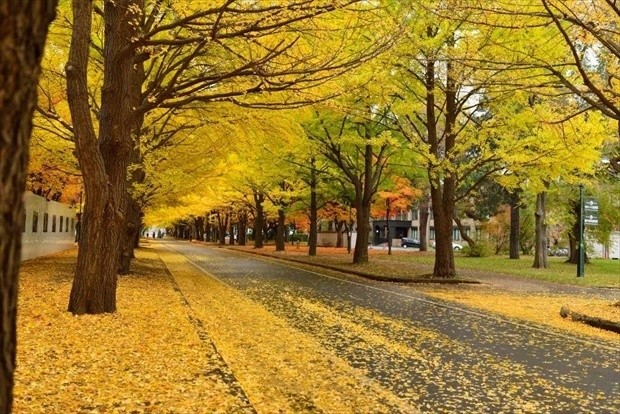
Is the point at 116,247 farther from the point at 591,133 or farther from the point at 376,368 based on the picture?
the point at 591,133

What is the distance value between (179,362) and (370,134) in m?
22.4

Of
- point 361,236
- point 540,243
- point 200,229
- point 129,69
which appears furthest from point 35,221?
point 200,229

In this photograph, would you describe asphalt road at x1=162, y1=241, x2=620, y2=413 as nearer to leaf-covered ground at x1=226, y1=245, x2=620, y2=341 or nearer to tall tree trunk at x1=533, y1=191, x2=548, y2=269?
Answer: leaf-covered ground at x1=226, y1=245, x2=620, y2=341

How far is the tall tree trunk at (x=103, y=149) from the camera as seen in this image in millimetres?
10219

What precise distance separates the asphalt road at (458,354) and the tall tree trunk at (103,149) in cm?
353

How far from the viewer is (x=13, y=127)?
217cm

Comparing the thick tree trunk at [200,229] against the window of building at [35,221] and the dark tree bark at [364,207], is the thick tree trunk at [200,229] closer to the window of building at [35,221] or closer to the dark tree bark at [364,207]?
the window of building at [35,221]

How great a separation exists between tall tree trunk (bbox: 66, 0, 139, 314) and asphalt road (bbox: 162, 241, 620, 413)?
353cm

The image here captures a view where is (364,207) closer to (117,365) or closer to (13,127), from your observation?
(117,365)

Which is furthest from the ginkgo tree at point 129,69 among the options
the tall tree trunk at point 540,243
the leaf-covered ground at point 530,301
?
the tall tree trunk at point 540,243

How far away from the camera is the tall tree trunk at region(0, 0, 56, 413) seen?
213 centimetres

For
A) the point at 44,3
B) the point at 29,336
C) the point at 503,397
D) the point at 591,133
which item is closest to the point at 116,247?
the point at 29,336

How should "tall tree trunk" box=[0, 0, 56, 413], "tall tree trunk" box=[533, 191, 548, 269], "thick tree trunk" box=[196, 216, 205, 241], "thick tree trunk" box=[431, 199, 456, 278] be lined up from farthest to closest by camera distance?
1. "thick tree trunk" box=[196, 216, 205, 241]
2. "tall tree trunk" box=[533, 191, 548, 269]
3. "thick tree trunk" box=[431, 199, 456, 278]
4. "tall tree trunk" box=[0, 0, 56, 413]

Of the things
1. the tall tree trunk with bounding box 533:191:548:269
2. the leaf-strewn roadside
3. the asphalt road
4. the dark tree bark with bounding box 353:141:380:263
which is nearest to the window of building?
the dark tree bark with bounding box 353:141:380:263
